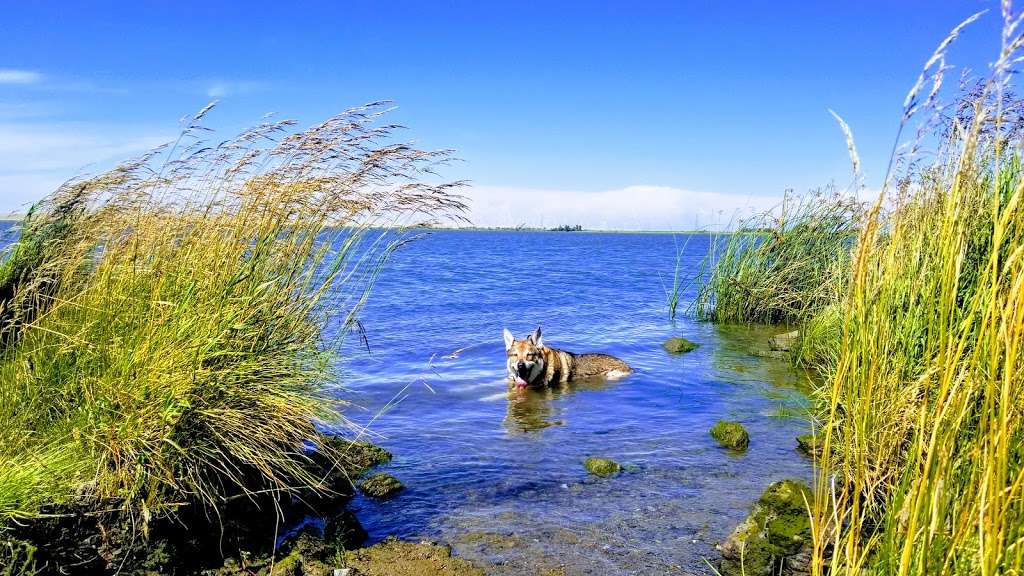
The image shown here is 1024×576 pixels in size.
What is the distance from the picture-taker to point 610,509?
5875 millimetres

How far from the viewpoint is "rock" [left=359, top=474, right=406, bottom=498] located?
5996mm

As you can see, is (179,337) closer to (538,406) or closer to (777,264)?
(538,406)

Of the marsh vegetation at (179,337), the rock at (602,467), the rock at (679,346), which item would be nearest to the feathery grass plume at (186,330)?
the marsh vegetation at (179,337)

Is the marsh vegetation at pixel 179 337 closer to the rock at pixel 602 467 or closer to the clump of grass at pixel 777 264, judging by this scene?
the rock at pixel 602 467

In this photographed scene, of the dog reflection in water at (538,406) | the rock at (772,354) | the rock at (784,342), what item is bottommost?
the dog reflection in water at (538,406)

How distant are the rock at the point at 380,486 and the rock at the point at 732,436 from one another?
12.4 ft

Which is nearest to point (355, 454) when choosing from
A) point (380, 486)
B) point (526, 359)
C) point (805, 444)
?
point (380, 486)

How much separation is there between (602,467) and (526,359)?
3.92 metres

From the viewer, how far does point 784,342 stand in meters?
13.4

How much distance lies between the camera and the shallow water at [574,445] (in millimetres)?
5293

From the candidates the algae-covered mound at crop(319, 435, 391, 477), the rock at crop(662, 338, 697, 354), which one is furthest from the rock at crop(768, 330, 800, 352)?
the algae-covered mound at crop(319, 435, 391, 477)

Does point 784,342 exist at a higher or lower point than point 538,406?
higher

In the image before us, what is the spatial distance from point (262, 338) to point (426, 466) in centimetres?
249

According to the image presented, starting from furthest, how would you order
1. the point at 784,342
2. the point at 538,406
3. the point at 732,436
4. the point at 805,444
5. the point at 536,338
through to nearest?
the point at 784,342 < the point at 536,338 < the point at 538,406 < the point at 732,436 < the point at 805,444
